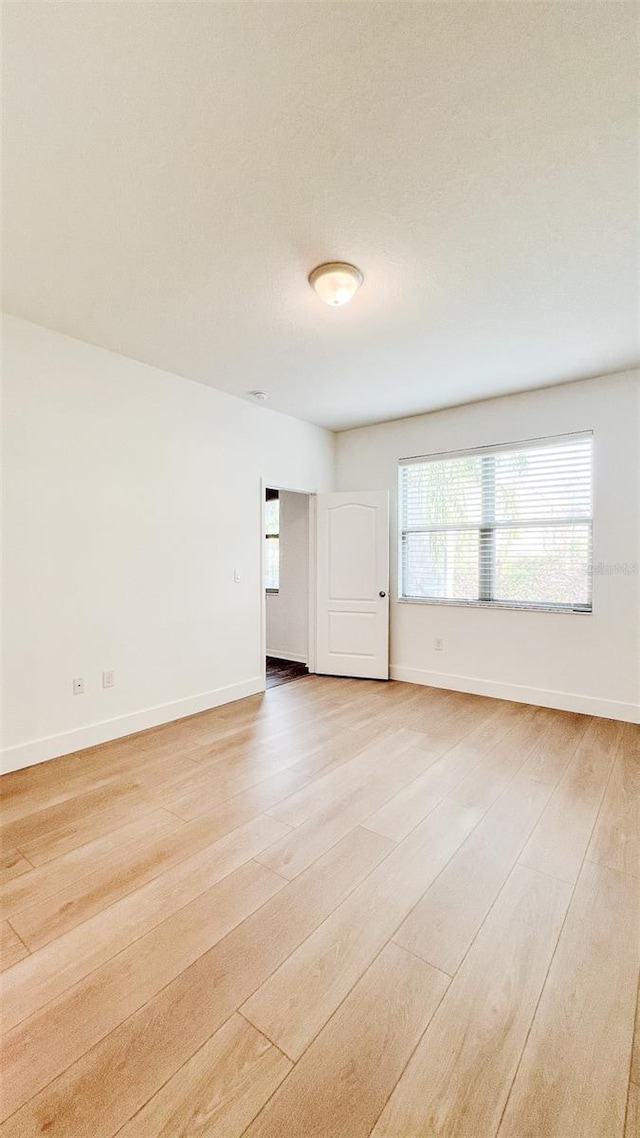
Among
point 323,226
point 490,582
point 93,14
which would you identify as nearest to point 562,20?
point 323,226

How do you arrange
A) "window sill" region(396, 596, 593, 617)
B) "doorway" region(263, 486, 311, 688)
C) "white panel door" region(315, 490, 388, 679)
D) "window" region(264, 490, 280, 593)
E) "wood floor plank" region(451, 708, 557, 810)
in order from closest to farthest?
"wood floor plank" region(451, 708, 557, 810) < "window sill" region(396, 596, 593, 617) < "white panel door" region(315, 490, 388, 679) < "doorway" region(263, 486, 311, 688) < "window" region(264, 490, 280, 593)

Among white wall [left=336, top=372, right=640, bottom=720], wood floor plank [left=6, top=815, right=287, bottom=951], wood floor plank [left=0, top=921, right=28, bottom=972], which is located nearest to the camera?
wood floor plank [left=0, top=921, right=28, bottom=972]

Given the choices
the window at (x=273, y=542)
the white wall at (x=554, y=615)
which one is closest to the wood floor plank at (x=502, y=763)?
the white wall at (x=554, y=615)

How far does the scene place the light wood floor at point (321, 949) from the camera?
105cm

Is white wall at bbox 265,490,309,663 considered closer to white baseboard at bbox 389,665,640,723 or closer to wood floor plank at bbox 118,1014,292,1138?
white baseboard at bbox 389,665,640,723

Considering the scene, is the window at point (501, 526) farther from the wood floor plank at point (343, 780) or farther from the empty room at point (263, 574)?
the wood floor plank at point (343, 780)

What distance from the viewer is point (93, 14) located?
1220mm

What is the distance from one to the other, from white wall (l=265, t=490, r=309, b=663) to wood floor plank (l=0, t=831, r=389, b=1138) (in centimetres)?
400

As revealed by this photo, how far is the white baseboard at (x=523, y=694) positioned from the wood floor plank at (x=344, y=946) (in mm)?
2169

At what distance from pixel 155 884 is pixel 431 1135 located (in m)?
1.16

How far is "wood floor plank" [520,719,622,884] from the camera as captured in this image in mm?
1906

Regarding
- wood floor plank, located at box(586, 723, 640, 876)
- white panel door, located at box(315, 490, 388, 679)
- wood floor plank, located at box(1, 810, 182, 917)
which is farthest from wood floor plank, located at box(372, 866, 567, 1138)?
white panel door, located at box(315, 490, 388, 679)

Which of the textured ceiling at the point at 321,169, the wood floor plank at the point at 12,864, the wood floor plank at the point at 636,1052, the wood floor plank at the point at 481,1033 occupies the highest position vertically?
the textured ceiling at the point at 321,169

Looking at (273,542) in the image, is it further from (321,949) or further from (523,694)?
(321,949)
